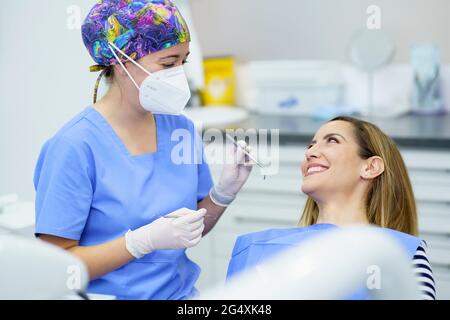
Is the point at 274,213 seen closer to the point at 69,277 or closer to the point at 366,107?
the point at 366,107

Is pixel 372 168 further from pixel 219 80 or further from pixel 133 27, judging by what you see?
pixel 219 80

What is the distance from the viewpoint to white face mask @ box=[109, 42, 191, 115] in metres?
1.50

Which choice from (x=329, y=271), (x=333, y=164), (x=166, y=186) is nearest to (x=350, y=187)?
(x=333, y=164)

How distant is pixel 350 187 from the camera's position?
1.70 metres

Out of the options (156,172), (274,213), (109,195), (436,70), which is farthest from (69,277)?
(436,70)

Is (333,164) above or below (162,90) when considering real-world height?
below

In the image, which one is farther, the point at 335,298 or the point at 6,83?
the point at 6,83

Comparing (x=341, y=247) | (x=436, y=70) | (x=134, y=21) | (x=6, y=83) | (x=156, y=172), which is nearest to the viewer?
(x=341, y=247)

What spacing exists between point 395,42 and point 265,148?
2.85 feet

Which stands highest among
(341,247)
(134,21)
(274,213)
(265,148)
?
(134,21)

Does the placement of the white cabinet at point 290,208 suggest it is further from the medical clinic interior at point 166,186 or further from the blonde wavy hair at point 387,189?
the blonde wavy hair at point 387,189

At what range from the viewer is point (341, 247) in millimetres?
825

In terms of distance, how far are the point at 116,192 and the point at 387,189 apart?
709 mm

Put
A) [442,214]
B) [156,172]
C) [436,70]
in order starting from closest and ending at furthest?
1. [156,172]
2. [442,214]
3. [436,70]
